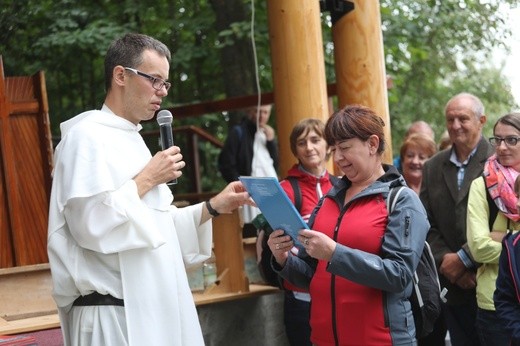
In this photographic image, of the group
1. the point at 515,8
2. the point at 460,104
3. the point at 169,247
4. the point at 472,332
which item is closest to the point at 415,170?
the point at 460,104

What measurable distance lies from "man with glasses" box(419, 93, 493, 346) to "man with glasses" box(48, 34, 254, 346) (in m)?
2.12

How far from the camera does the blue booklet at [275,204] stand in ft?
12.9

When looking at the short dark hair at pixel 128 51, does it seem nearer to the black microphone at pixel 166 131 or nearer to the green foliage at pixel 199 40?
the black microphone at pixel 166 131

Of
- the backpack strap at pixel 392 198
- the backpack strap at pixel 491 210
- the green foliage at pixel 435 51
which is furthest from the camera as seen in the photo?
the green foliage at pixel 435 51

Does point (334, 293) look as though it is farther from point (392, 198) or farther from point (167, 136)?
point (167, 136)

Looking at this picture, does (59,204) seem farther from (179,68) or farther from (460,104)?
(179,68)

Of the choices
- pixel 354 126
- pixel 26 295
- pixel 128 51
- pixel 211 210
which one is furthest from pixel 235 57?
A: pixel 128 51

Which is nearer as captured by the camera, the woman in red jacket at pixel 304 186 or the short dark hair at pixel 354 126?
the short dark hair at pixel 354 126

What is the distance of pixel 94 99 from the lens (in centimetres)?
1238

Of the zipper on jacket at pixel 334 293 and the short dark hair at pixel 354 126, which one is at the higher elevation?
the short dark hair at pixel 354 126

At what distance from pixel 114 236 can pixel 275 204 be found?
0.74m

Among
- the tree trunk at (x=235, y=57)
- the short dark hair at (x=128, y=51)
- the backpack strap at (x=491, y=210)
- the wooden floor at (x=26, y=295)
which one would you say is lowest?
the wooden floor at (x=26, y=295)

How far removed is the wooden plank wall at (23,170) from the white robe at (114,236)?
2.67 m

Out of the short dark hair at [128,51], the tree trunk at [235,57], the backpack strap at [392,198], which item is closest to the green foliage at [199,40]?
the tree trunk at [235,57]
